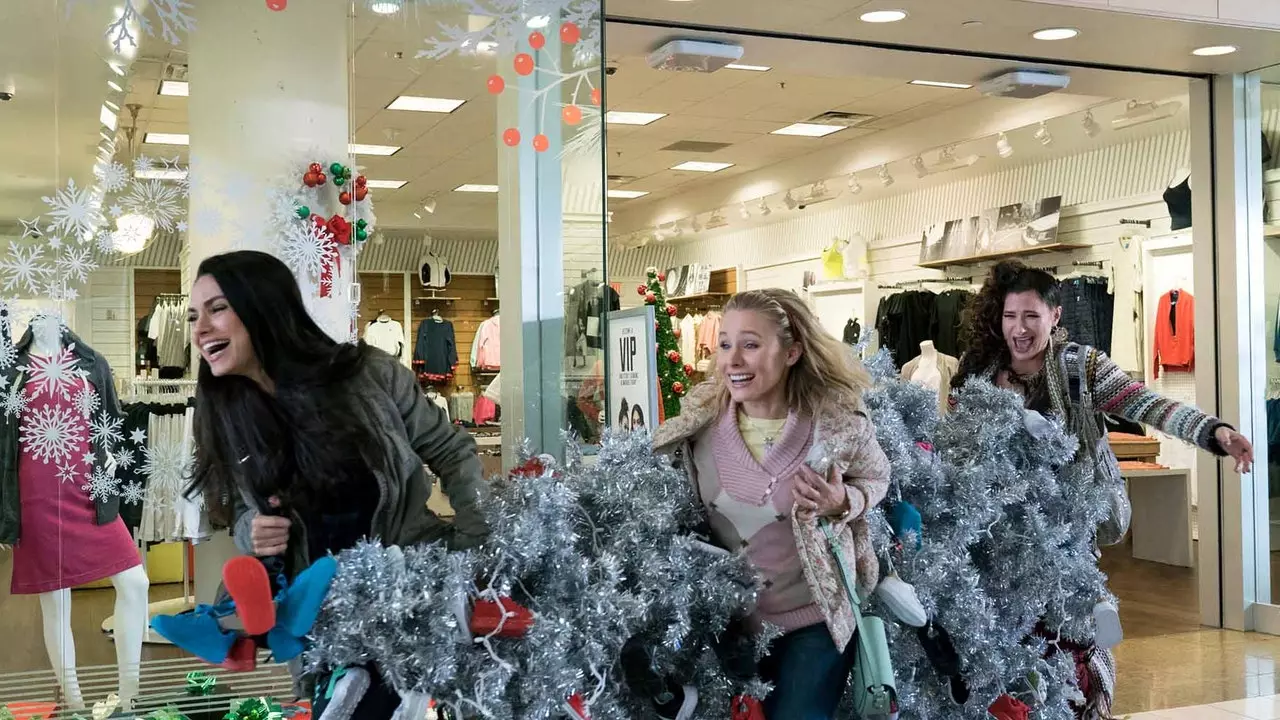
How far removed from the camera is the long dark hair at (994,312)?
381 centimetres

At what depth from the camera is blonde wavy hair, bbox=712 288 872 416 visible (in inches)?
105

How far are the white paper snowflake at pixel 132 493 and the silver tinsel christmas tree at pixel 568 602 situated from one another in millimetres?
622

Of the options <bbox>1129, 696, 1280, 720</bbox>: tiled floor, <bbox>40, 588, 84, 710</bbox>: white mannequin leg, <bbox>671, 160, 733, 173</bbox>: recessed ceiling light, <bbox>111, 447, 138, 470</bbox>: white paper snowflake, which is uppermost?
<bbox>671, 160, 733, 173</bbox>: recessed ceiling light

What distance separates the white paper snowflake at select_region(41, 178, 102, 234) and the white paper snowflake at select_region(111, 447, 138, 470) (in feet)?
1.56

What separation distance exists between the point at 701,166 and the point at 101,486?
9.70 m

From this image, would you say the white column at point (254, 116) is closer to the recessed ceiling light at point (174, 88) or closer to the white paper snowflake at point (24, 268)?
the recessed ceiling light at point (174, 88)

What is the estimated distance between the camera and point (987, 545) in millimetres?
3215

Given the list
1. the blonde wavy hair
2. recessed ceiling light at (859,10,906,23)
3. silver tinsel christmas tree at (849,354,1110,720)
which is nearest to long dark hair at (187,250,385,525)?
the blonde wavy hair

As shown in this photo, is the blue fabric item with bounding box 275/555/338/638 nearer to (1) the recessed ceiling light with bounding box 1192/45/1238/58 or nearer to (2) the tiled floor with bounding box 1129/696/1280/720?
(2) the tiled floor with bounding box 1129/696/1280/720

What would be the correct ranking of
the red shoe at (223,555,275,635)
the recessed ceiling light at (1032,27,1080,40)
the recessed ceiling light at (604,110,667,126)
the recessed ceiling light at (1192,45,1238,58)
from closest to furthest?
the red shoe at (223,555,275,635)
the recessed ceiling light at (1032,27,1080,40)
the recessed ceiling light at (1192,45,1238,58)
the recessed ceiling light at (604,110,667,126)

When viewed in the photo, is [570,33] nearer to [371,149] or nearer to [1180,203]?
[371,149]

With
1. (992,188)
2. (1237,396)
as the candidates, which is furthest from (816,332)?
(992,188)

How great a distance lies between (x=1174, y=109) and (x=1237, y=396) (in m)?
2.56

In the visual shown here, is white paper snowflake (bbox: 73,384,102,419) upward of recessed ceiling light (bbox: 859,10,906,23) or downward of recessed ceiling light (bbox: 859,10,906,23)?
downward
